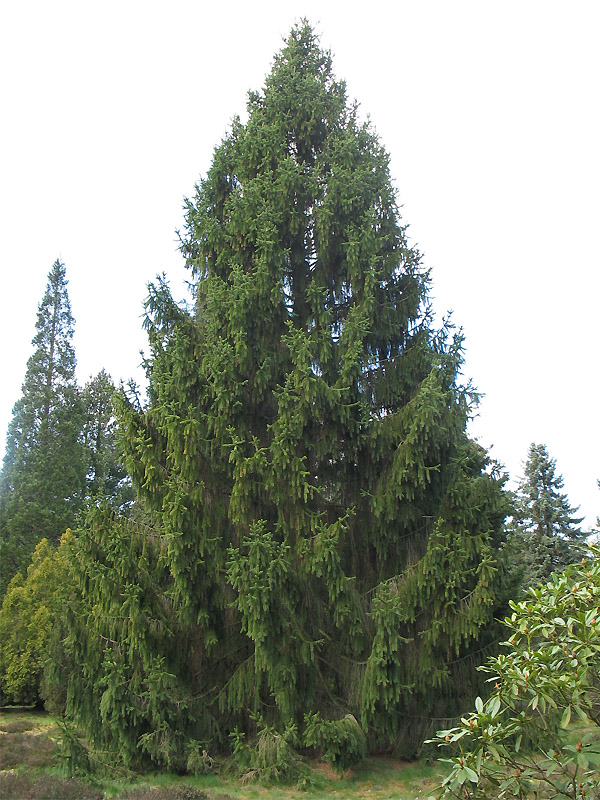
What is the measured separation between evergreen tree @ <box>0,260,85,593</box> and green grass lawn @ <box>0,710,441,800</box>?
1402 centimetres

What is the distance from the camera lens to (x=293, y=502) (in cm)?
827

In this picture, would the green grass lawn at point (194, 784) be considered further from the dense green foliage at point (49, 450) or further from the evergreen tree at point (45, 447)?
the evergreen tree at point (45, 447)

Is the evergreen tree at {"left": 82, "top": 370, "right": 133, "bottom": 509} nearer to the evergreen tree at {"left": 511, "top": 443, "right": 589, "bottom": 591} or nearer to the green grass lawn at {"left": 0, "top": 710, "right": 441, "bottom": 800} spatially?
the evergreen tree at {"left": 511, "top": 443, "right": 589, "bottom": 591}

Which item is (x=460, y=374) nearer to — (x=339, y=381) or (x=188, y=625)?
(x=339, y=381)

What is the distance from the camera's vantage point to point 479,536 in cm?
790

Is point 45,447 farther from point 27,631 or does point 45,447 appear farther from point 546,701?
point 546,701

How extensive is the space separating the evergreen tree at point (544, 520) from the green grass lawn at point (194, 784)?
14.1 meters

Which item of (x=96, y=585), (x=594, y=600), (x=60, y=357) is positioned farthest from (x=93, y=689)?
(x=60, y=357)

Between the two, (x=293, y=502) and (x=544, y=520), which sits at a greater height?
(x=544, y=520)

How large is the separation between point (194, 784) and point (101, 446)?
21.7 metres

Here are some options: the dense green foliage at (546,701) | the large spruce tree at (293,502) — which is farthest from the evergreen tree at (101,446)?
the dense green foliage at (546,701)

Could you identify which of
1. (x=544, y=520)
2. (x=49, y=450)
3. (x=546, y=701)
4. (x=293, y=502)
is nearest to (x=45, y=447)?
(x=49, y=450)

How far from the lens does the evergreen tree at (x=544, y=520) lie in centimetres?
2088

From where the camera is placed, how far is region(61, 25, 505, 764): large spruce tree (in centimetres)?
762
